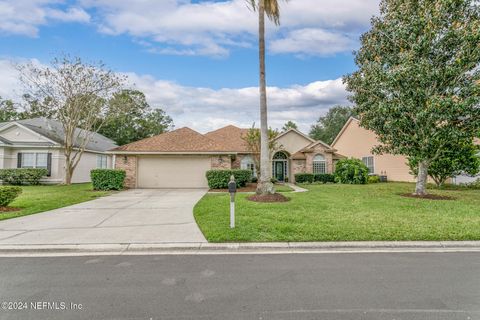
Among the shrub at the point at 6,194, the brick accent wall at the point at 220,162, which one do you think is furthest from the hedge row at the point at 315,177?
the shrub at the point at 6,194

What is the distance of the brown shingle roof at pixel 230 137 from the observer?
2269 cm

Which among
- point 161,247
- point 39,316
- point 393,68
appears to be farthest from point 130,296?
point 393,68

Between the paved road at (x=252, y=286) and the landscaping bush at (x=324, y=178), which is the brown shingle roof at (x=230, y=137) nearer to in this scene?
the landscaping bush at (x=324, y=178)

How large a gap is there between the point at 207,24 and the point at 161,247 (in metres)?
10.7

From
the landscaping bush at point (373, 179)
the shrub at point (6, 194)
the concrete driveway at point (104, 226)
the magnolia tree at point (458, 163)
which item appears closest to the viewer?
the concrete driveway at point (104, 226)

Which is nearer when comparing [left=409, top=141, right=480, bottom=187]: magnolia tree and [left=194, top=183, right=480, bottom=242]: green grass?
[left=194, top=183, right=480, bottom=242]: green grass

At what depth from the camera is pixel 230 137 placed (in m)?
25.1

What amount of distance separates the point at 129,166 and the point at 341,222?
48.1 ft

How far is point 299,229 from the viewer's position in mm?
5984

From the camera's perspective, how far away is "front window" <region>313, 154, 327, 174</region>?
21766 mm

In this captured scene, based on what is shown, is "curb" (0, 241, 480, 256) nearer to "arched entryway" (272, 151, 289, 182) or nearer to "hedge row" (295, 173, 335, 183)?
"hedge row" (295, 173, 335, 183)

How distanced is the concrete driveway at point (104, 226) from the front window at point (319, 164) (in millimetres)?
14932

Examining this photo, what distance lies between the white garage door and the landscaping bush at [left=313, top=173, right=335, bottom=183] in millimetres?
9110

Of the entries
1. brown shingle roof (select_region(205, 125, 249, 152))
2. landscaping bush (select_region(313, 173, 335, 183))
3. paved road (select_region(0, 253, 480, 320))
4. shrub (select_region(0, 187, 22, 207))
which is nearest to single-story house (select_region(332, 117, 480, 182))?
landscaping bush (select_region(313, 173, 335, 183))
